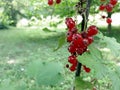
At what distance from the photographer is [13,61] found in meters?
8.69

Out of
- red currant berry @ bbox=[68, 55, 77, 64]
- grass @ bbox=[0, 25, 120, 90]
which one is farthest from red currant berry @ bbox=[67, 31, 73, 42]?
grass @ bbox=[0, 25, 120, 90]

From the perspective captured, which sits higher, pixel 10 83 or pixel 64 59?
pixel 10 83

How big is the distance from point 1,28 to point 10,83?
16.8 metres

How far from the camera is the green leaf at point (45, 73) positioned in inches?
53.5

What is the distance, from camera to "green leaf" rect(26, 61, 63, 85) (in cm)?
136

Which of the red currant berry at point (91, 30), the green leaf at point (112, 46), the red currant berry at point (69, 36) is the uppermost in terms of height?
the red currant berry at point (91, 30)

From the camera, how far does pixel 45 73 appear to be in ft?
4.51

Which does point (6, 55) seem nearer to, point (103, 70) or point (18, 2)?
point (18, 2)

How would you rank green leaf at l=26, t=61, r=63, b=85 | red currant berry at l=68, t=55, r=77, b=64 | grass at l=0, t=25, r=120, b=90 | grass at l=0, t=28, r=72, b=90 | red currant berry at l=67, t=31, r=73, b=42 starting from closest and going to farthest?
1. red currant berry at l=67, t=31, r=73, b=42
2. red currant berry at l=68, t=55, r=77, b=64
3. green leaf at l=26, t=61, r=63, b=85
4. grass at l=0, t=25, r=120, b=90
5. grass at l=0, t=28, r=72, b=90

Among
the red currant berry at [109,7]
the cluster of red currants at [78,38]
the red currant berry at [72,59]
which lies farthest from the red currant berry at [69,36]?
the red currant berry at [109,7]

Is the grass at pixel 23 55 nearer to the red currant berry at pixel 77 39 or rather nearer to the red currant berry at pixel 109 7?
the red currant berry at pixel 109 7

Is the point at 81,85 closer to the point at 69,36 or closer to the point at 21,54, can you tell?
the point at 69,36

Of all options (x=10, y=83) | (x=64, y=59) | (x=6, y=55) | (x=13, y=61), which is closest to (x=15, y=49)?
(x=6, y=55)

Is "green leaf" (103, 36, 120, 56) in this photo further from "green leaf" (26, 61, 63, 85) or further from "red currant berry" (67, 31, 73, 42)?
"green leaf" (26, 61, 63, 85)
